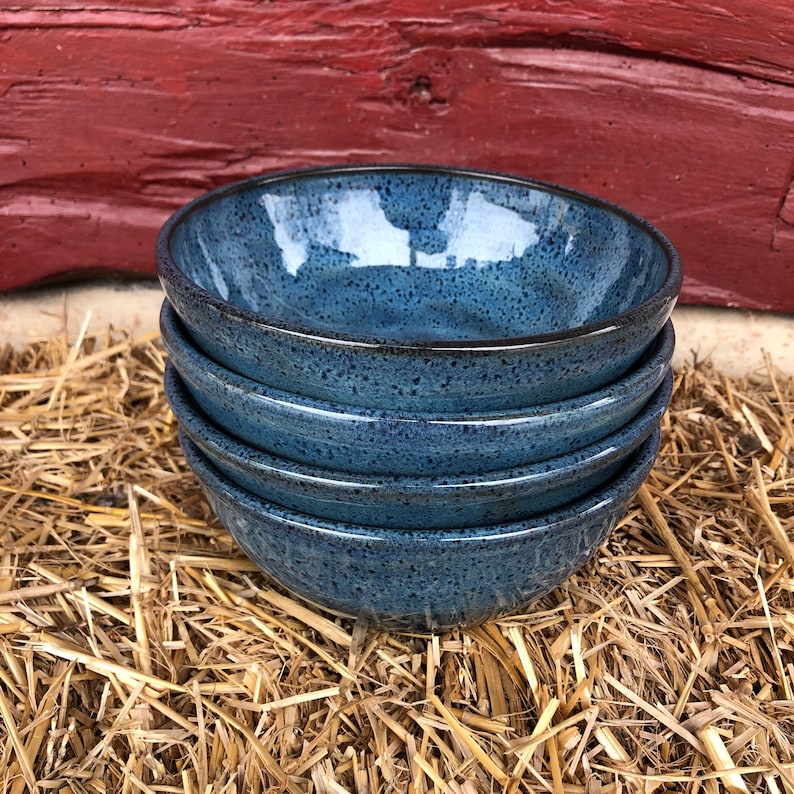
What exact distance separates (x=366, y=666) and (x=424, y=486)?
0.41 m

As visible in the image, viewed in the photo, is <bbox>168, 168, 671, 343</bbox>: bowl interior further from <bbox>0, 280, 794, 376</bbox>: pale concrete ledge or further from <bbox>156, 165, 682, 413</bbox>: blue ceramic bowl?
<bbox>0, 280, 794, 376</bbox>: pale concrete ledge

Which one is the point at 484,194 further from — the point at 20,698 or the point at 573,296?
the point at 20,698

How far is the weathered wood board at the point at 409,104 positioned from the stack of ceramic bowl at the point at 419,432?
0.49 meters

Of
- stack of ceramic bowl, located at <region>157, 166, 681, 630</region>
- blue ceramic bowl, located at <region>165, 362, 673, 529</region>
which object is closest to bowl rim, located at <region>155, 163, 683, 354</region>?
stack of ceramic bowl, located at <region>157, 166, 681, 630</region>

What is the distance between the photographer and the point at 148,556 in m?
1.22

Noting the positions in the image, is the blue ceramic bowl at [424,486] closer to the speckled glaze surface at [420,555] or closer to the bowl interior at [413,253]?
the speckled glaze surface at [420,555]

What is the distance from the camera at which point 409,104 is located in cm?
160

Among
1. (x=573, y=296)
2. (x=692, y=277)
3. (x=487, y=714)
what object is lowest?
(x=487, y=714)

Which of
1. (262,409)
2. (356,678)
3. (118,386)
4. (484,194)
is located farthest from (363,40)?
(356,678)

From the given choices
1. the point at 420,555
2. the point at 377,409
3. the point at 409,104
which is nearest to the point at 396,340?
the point at 377,409

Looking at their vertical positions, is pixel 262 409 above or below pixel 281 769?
above

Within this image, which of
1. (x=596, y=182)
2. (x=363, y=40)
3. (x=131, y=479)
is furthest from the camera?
(x=596, y=182)

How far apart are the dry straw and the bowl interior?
0.40 m

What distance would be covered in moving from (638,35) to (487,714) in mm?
1262
